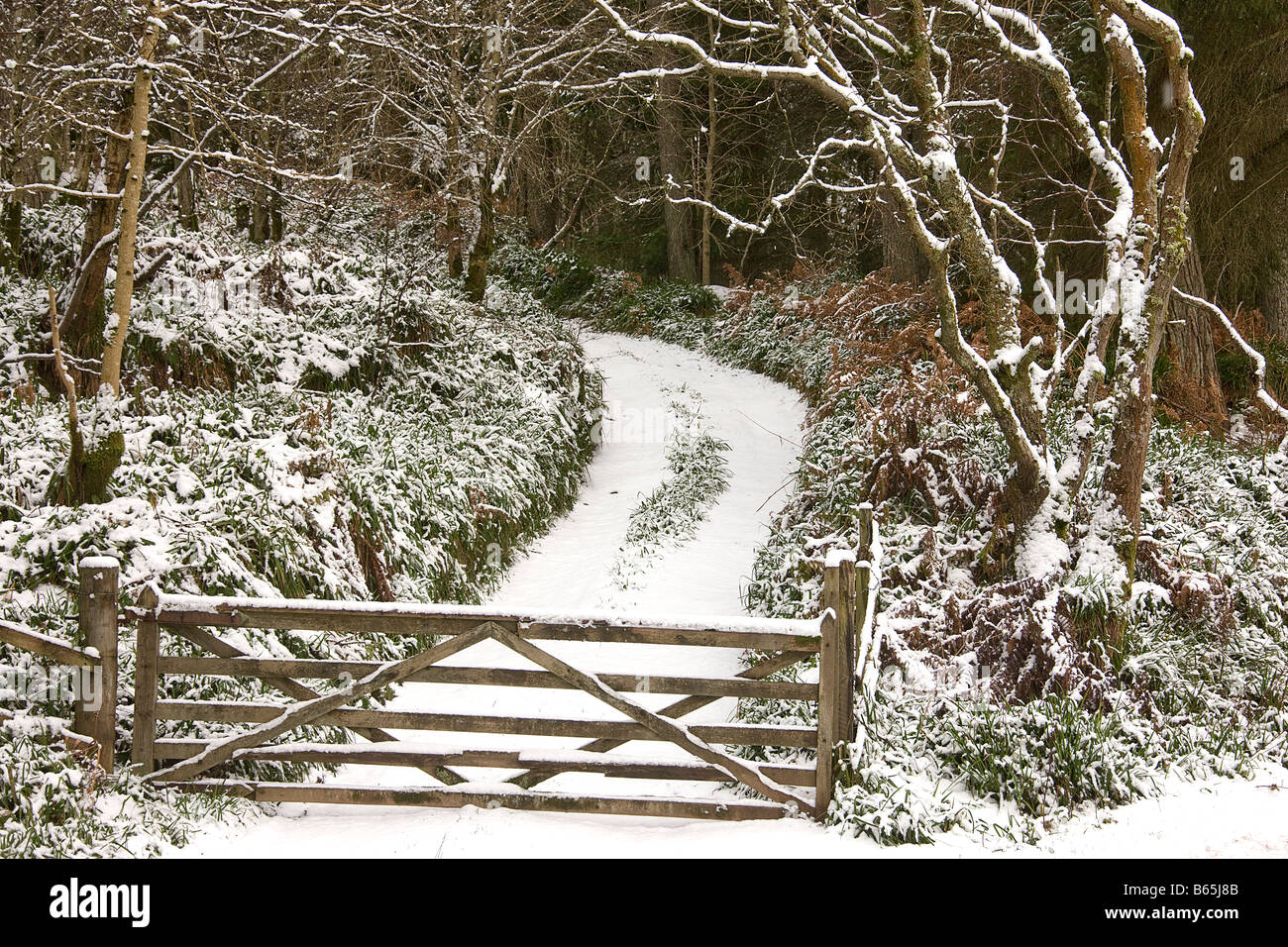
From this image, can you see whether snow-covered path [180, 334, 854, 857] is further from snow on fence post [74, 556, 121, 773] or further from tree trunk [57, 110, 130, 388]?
tree trunk [57, 110, 130, 388]

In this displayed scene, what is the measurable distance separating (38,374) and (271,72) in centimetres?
318

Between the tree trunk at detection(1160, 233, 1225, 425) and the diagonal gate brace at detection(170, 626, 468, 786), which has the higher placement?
the tree trunk at detection(1160, 233, 1225, 425)

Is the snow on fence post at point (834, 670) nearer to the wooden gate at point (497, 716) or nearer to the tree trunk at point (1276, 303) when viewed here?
the wooden gate at point (497, 716)

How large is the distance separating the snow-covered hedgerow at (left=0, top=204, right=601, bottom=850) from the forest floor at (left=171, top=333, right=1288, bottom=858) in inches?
20.6

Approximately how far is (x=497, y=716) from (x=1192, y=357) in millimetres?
9246

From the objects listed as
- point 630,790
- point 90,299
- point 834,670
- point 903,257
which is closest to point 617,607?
point 630,790

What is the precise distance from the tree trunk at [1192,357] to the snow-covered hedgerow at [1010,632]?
1.92 ft

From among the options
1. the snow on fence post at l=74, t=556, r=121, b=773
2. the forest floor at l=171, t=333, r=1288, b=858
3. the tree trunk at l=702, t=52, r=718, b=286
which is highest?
the tree trunk at l=702, t=52, r=718, b=286

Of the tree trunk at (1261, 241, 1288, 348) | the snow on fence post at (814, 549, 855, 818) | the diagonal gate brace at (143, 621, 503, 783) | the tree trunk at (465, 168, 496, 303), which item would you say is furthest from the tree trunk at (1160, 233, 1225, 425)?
the tree trunk at (465, 168, 496, 303)

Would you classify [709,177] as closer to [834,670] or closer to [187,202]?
[187,202]

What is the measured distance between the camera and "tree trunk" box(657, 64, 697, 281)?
66.1 ft

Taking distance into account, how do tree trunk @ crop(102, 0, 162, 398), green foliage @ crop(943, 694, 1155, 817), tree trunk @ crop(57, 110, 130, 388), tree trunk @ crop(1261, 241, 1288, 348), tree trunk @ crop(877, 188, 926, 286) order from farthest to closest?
tree trunk @ crop(877, 188, 926, 286)
tree trunk @ crop(1261, 241, 1288, 348)
tree trunk @ crop(57, 110, 130, 388)
tree trunk @ crop(102, 0, 162, 398)
green foliage @ crop(943, 694, 1155, 817)

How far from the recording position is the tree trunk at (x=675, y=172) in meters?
20.2
